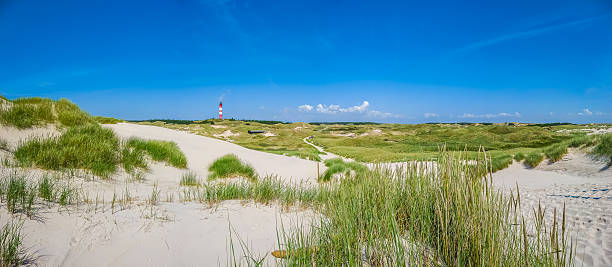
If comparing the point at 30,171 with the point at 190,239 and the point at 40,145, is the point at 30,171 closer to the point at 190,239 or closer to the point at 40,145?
the point at 40,145

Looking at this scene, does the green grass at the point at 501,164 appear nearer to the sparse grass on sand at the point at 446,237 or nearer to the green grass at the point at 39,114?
the sparse grass on sand at the point at 446,237

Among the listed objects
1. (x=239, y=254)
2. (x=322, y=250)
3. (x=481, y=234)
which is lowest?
(x=239, y=254)

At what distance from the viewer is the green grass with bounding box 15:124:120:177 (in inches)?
219

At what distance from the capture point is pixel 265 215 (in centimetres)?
402

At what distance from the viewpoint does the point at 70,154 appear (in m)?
5.95

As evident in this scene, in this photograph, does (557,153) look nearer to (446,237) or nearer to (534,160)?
(534,160)

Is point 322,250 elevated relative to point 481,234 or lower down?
lower down

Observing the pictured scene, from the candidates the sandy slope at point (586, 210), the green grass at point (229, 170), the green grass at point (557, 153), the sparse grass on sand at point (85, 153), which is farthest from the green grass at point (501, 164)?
the sparse grass on sand at point (85, 153)

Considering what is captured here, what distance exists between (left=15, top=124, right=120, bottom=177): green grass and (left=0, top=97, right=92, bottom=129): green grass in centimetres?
147

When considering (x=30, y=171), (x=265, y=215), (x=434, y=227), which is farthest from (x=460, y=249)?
(x=30, y=171)

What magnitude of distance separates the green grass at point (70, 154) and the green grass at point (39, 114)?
1473mm

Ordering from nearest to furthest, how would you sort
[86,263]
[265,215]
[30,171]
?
[86,263], [265,215], [30,171]

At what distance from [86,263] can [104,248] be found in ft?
0.81

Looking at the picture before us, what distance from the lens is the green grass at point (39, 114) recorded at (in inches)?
293
